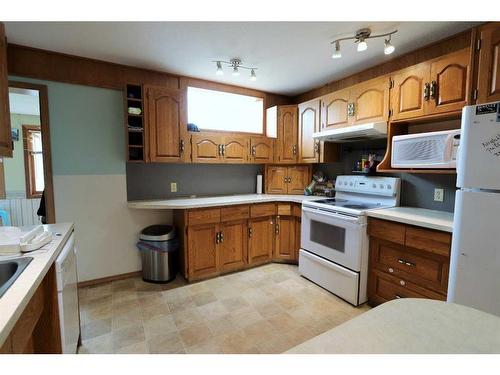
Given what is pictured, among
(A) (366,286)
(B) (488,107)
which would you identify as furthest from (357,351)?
(A) (366,286)

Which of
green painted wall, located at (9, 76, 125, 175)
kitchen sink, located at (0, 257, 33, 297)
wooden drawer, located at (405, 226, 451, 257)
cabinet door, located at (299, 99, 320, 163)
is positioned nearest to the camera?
kitchen sink, located at (0, 257, 33, 297)

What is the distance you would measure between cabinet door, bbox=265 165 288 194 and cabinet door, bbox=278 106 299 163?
176mm

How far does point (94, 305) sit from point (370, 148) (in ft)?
10.7

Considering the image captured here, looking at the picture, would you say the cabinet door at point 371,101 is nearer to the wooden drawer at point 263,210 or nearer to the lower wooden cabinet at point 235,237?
the lower wooden cabinet at point 235,237

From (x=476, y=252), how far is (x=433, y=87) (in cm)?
127

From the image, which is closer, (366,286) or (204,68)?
(366,286)

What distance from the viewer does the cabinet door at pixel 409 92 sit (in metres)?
1.97

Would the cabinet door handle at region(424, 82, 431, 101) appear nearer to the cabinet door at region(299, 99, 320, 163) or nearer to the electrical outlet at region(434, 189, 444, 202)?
the electrical outlet at region(434, 189, 444, 202)

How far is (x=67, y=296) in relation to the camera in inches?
52.8

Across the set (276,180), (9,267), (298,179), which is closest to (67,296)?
(9,267)

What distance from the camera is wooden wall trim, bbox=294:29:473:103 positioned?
6.38 ft

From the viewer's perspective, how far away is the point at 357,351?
576mm

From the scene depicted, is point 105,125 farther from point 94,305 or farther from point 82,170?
point 94,305

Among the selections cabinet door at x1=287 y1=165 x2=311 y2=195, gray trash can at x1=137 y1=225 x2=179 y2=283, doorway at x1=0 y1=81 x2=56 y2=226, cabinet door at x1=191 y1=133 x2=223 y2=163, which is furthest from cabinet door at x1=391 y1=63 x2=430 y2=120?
doorway at x1=0 y1=81 x2=56 y2=226
